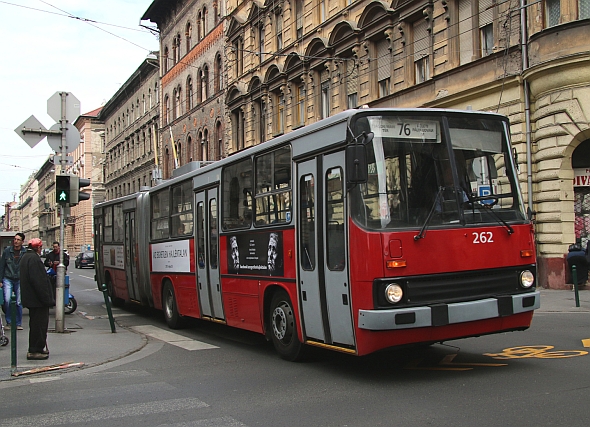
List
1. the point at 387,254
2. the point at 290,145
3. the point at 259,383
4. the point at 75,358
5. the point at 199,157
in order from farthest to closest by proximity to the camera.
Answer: the point at 199,157 → the point at 75,358 → the point at 290,145 → the point at 259,383 → the point at 387,254

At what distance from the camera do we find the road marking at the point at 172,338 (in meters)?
11.2

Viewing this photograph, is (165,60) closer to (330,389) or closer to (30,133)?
(30,133)

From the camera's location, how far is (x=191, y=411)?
655 cm

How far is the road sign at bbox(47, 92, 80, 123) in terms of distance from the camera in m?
12.8

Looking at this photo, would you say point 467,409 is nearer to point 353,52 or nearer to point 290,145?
point 290,145

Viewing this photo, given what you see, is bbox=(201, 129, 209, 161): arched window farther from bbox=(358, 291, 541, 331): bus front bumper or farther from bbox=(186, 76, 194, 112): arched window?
bbox=(358, 291, 541, 331): bus front bumper

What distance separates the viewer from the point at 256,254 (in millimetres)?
9781

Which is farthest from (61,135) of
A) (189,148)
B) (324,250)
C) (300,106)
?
(189,148)

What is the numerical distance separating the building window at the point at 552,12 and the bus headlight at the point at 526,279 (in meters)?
12.8

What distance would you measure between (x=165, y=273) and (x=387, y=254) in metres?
8.05

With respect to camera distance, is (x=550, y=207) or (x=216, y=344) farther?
(x=550, y=207)

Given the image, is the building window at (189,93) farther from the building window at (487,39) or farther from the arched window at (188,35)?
the building window at (487,39)

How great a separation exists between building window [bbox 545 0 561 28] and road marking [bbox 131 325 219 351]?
13.0 meters

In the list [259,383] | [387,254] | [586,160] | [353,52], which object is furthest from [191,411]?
[353,52]
